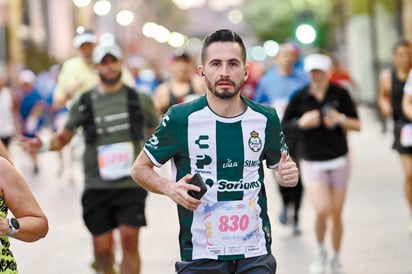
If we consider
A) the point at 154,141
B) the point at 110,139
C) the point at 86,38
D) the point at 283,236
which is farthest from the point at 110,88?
the point at 283,236

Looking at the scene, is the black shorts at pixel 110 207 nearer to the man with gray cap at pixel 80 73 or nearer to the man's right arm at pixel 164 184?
the man with gray cap at pixel 80 73

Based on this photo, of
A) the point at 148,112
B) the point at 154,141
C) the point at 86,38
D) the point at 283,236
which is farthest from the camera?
the point at 283,236

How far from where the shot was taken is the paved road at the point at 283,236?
9.61m

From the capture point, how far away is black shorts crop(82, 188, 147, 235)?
Result: 7695 millimetres

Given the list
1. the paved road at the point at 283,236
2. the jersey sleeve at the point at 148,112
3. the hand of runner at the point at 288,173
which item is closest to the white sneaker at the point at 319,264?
the paved road at the point at 283,236

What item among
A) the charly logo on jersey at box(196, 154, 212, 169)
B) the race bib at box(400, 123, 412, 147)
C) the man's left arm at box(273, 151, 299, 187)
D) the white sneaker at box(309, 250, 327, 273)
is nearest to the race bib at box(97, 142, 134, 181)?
the white sneaker at box(309, 250, 327, 273)

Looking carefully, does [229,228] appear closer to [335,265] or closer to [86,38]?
[335,265]

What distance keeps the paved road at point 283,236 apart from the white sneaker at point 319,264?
0.19 meters

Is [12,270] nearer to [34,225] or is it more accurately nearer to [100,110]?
[34,225]

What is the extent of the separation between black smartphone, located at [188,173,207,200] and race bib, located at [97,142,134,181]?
310 cm

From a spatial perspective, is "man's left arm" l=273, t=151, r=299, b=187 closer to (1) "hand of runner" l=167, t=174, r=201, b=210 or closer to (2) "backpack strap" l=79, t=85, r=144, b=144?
(1) "hand of runner" l=167, t=174, r=201, b=210

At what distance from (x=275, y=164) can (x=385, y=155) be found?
1615 centimetres

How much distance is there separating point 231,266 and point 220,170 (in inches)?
18.4

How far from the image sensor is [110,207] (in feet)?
25.5
